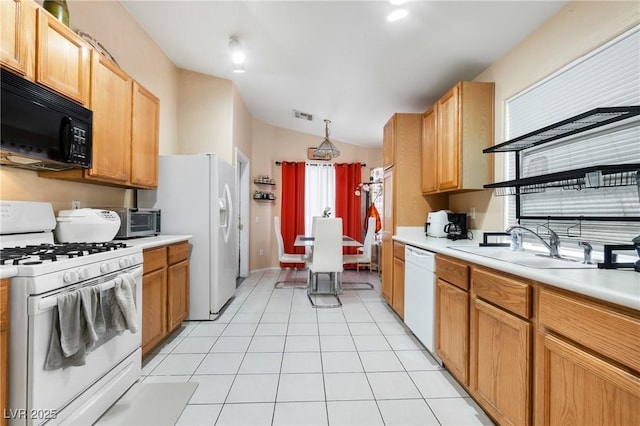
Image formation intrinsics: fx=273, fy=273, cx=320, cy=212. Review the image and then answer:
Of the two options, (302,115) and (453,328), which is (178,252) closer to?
(453,328)

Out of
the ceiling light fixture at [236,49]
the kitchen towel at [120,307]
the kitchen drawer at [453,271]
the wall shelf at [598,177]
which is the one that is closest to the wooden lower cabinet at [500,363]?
the kitchen drawer at [453,271]

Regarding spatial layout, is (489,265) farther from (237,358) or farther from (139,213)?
(139,213)

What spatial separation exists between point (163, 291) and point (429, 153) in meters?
2.92

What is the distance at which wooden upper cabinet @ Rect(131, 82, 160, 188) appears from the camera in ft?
7.75

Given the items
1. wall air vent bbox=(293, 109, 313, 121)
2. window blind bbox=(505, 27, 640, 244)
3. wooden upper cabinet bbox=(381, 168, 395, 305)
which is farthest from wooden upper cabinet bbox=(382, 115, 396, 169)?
wall air vent bbox=(293, 109, 313, 121)

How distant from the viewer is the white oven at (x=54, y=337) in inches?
43.3

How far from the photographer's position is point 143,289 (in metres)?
2.00

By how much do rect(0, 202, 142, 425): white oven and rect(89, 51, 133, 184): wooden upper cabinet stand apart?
1.89ft

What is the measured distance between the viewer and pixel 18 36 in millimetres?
1374

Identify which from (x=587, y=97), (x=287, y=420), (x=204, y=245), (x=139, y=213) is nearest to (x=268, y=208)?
(x=204, y=245)

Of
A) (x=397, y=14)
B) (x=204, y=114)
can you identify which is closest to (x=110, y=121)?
(x=204, y=114)

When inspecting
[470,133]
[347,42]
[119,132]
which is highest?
[347,42]

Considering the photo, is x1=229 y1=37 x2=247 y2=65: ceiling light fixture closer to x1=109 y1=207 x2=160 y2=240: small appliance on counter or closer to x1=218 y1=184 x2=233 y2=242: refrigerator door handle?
x1=218 y1=184 x2=233 y2=242: refrigerator door handle

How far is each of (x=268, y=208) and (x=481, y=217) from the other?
12.8ft
